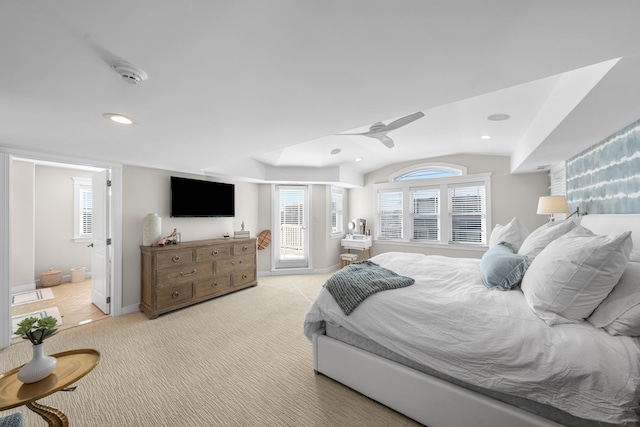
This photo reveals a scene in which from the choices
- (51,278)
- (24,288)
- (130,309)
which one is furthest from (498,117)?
(24,288)

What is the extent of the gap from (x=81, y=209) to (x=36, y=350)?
212 inches

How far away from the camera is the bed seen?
1198 millimetres

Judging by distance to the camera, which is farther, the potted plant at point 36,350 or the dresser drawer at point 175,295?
the dresser drawer at point 175,295

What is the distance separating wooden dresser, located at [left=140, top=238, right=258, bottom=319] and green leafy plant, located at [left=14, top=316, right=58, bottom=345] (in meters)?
2.13

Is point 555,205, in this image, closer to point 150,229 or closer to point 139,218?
point 150,229

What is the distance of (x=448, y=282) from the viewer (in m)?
2.23

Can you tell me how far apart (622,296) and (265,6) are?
223 centimetres

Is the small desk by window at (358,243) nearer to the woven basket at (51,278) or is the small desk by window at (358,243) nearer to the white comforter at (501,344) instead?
the white comforter at (501,344)

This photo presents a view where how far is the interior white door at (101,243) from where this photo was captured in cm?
350

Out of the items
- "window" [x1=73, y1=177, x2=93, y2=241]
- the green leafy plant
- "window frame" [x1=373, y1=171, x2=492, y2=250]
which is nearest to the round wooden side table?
the green leafy plant

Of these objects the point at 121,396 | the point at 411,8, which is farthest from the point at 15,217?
the point at 411,8

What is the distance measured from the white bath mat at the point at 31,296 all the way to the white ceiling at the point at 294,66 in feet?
9.24

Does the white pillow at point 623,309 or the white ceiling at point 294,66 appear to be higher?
the white ceiling at point 294,66

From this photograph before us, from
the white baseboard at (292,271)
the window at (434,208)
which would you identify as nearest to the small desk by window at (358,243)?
the window at (434,208)
